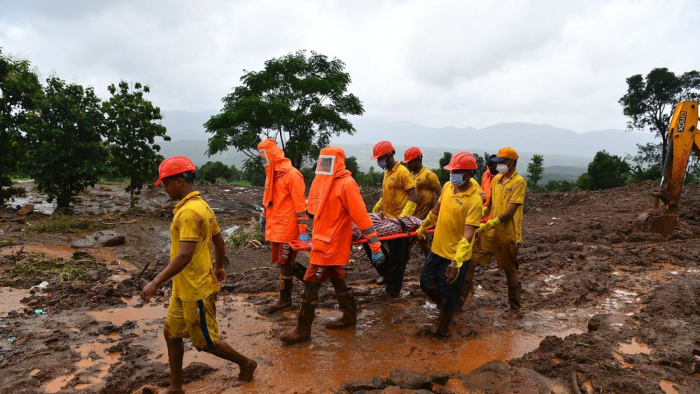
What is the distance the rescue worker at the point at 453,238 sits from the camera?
3957 mm

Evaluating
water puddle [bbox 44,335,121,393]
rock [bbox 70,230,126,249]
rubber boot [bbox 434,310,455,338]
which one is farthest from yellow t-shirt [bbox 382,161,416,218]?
rock [bbox 70,230,126,249]

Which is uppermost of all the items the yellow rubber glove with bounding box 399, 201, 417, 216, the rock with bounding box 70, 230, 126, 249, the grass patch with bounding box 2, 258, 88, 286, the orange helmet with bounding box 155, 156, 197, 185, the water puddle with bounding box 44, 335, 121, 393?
the orange helmet with bounding box 155, 156, 197, 185

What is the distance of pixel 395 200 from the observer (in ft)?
19.3

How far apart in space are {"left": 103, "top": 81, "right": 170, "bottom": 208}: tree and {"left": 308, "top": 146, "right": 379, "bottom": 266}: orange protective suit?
9.84 m

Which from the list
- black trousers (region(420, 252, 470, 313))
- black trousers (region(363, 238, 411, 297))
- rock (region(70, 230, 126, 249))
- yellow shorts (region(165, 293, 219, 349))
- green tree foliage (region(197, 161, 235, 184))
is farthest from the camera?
green tree foliage (region(197, 161, 235, 184))

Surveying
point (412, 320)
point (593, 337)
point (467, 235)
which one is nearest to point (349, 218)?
point (467, 235)

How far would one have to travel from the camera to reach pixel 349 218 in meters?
4.23

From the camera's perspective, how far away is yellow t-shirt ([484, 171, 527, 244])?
4.67 m

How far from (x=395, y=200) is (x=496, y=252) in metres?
1.61

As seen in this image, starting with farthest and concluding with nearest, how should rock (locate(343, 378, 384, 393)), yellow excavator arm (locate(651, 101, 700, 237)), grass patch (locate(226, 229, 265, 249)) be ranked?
grass patch (locate(226, 229, 265, 249)), yellow excavator arm (locate(651, 101, 700, 237)), rock (locate(343, 378, 384, 393))

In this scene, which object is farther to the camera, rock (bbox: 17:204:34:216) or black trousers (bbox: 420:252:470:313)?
rock (bbox: 17:204:34:216)

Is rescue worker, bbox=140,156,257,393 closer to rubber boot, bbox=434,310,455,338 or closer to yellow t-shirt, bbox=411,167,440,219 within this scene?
rubber boot, bbox=434,310,455,338

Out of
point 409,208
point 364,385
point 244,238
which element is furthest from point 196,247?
point 244,238

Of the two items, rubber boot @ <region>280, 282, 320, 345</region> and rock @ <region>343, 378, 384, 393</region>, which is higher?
rubber boot @ <region>280, 282, 320, 345</region>
